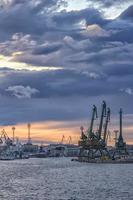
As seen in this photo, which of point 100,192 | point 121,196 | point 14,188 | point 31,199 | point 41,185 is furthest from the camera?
point 41,185

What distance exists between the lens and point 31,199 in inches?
3270

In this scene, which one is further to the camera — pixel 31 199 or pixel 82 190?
pixel 82 190

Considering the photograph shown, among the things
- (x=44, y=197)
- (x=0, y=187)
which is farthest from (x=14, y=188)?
(x=44, y=197)

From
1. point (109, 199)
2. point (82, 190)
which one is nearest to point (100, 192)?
point (82, 190)

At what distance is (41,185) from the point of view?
374 ft

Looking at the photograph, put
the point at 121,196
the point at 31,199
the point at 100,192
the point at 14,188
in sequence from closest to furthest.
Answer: the point at 31,199, the point at 121,196, the point at 100,192, the point at 14,188

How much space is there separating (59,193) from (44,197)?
8.22 metres

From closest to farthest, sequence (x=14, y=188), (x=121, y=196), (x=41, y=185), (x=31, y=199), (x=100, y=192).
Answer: (x=31, y=199)
(x=121, y=196)
(x=100, y=192)
(x=14, y=188)
(x=41, y=185)

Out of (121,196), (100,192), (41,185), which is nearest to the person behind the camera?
(121,196)

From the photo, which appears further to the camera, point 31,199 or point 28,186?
point 28,186

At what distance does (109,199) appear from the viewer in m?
84.8

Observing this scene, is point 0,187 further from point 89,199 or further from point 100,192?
point 89,199

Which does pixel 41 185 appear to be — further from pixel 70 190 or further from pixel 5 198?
pixel 5 198

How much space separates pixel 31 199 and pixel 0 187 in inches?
1023
